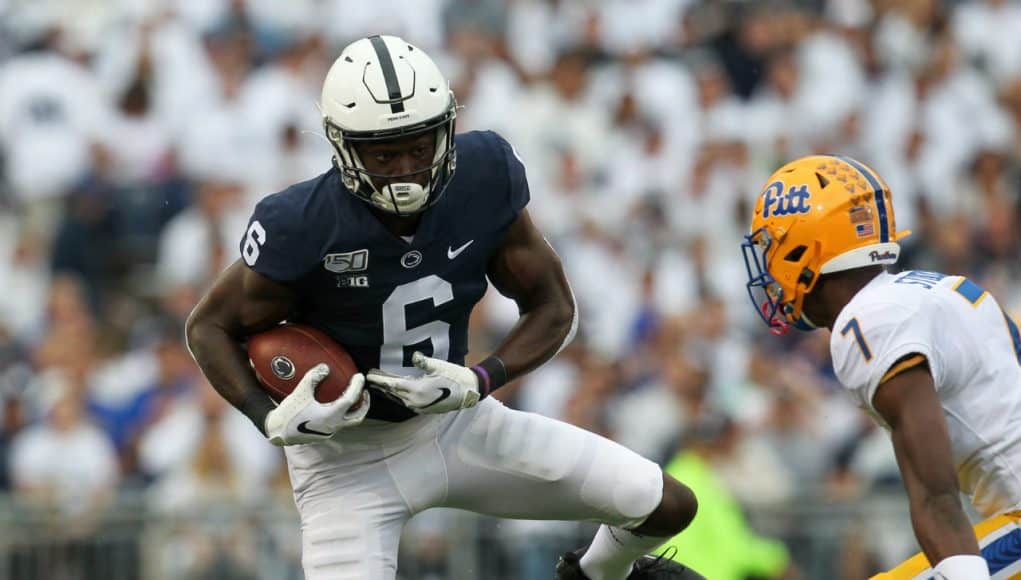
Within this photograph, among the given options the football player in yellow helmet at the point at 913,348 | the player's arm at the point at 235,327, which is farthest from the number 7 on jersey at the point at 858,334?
the player's arm at the point at 235,327

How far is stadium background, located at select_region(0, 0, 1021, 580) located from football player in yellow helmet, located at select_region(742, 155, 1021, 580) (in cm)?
328

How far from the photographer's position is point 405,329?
17.2ft

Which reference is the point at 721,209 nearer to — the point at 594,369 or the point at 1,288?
the point at 594,369

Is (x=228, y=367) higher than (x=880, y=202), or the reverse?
(x=880, y=202)

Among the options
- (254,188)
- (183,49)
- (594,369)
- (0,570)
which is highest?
(183,49)

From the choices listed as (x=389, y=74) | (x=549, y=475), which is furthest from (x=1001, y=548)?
(x=389, y=74)

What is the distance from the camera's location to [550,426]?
5.46m

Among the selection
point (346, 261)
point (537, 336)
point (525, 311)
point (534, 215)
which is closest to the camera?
point (346, 261)

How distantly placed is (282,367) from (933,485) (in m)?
1.87

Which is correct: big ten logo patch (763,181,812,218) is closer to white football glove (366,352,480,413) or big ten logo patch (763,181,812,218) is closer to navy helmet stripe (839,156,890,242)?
navy helmet stripe (839,156,890,242)

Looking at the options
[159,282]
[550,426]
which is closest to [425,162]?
[550,426]

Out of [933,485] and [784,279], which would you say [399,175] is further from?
[933,485]

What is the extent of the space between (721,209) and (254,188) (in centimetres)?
288

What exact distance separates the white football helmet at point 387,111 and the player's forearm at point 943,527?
65.2 inches
